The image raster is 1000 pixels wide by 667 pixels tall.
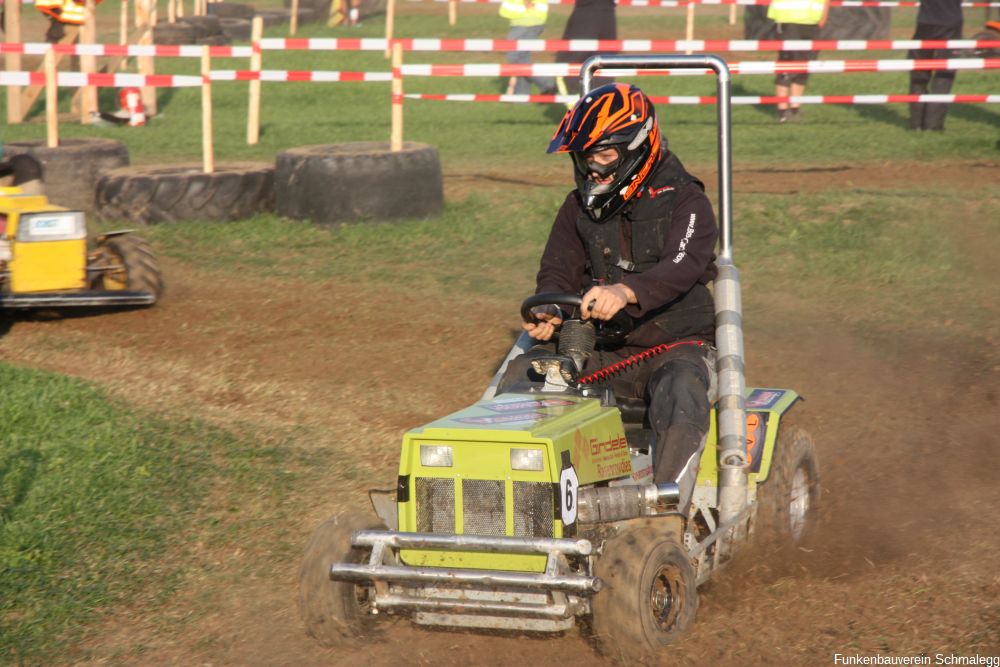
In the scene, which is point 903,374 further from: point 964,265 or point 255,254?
point 255,254

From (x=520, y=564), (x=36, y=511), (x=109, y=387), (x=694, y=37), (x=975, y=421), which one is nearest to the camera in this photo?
(x=520, y=564)

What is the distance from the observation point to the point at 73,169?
13.0m

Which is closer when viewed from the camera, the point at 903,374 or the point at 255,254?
the point at 903,374

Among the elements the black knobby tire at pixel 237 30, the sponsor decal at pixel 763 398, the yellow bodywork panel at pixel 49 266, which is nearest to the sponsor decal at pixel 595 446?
the sponsor decal at pixel 763 398

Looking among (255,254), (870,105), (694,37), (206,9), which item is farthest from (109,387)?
(206,9)

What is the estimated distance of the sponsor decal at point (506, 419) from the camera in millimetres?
→ 4484

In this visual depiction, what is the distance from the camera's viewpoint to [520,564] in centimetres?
433

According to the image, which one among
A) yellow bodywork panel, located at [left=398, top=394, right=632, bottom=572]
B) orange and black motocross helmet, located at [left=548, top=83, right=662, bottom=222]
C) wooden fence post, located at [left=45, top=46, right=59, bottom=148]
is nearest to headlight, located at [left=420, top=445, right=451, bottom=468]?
yellow bodywork panel, located at [left=398, top=394, right=632, bottom=572]

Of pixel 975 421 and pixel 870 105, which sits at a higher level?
pixel 870 105

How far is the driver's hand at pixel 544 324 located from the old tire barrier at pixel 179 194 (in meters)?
7.68

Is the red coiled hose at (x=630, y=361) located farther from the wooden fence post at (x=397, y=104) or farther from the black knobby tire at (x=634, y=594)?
the wooden fence post at (x=397, y=104)

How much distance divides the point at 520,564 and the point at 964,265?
771cm

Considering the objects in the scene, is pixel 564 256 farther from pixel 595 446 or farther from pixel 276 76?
pixel 276 76

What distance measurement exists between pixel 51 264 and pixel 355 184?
347 cm
